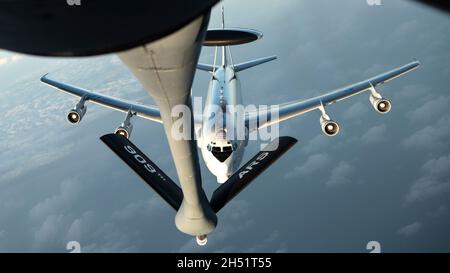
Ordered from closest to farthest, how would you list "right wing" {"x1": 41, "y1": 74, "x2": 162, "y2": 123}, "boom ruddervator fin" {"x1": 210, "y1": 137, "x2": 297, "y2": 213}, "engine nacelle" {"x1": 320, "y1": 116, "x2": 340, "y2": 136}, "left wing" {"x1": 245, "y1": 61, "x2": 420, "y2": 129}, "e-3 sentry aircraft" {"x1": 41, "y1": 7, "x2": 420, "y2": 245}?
"e-3 sentry aircraft" {"x1": 41, "y1": 7, "x2": 420, "y2": 245} → "boom ruddervator fin" {"x1": 210, "y1": 137, "x2": 297, "y2": 213} → "engine nacelle" {"x1": 320, "y1": 116, "x2": 340, "y2": 136} → "left wing" {"x1": 245, "y1": 61, "x2": 420, "y2": 129} → "right wing" {"x1": 41, "y1": 74, "x2": 162, "y2": 123}

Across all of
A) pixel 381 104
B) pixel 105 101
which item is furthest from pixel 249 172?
pixel 105 101

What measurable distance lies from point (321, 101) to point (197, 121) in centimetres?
1156

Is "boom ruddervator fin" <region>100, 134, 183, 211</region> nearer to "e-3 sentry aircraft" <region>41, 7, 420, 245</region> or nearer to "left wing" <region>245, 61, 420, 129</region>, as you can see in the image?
"e-3 sentry aircraft" <region>41, 7, 420, 245</region>

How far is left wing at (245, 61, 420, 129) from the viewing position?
30.3 meters

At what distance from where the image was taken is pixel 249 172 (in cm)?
1731

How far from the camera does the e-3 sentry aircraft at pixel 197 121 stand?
5570mm

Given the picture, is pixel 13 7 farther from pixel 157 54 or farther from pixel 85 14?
pixel 157 54

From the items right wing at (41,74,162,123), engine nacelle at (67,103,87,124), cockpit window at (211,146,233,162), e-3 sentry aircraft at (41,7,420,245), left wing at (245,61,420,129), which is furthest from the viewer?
right wing at (41,74,162,123)

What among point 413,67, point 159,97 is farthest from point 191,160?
point 413,67

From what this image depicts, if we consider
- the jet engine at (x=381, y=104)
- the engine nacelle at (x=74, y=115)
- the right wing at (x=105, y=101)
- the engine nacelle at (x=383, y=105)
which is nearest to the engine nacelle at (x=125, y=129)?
the right wing at (x=105, y=101)

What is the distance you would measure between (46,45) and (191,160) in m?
4.61

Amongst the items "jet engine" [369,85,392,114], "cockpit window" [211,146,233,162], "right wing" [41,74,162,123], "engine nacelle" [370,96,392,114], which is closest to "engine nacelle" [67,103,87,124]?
"right wing" [41,74,162,123]

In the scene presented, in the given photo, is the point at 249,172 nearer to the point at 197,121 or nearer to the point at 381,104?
the point at 381,104

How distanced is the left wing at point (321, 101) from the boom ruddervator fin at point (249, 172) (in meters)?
13.7
